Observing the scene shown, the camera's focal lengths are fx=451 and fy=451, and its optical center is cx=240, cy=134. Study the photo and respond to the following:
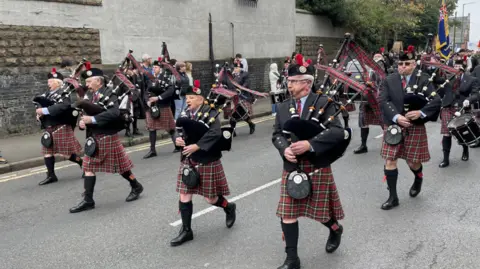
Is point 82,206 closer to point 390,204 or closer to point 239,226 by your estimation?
point 239,226

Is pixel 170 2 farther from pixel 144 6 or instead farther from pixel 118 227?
pixel 118 227

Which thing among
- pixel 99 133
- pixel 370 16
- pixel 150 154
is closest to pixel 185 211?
pixel 99 133

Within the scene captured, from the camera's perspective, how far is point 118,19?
1345cm

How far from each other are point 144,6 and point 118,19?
3.87 feet

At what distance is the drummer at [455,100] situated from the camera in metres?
7.63

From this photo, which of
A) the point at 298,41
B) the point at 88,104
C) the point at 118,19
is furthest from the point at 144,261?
the point at 298,41

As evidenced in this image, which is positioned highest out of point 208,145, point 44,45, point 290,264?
point 44,45

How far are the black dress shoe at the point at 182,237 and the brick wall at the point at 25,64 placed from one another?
8006 mm

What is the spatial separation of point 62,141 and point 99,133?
154 cm

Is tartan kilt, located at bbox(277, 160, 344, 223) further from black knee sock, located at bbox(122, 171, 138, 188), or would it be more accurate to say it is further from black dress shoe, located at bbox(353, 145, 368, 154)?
black dress shoe, located at bbox(353, 145, 368, 154)

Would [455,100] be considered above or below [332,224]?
above

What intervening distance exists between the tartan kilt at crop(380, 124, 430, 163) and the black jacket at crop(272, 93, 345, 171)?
1.97 m

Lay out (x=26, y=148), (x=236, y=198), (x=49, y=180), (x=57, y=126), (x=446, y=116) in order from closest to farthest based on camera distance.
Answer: (x=236, y=198) → (x=57, y=126) → (x=49, y=180) → (x=446, y=116) → (x=26, y=148)

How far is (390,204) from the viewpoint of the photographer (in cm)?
556
